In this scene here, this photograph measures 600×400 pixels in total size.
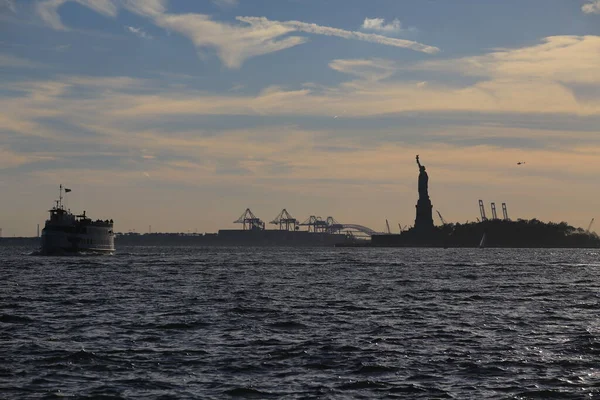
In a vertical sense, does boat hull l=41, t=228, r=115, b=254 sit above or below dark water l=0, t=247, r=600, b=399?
above

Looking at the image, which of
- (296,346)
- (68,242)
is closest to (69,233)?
(68,242)

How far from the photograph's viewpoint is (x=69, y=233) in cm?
15125

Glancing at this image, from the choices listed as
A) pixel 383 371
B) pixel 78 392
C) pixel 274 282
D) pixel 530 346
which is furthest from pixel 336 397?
pixel 274 282

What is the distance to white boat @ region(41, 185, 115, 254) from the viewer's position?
150 meters

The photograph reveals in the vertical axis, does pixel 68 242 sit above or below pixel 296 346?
above

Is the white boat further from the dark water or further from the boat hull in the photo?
the dark water

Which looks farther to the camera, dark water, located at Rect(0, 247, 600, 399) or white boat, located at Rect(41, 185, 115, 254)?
white boat, located at Rect(41, 185, 115, 254)

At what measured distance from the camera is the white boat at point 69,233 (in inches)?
5891

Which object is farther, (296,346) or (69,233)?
(69,233)

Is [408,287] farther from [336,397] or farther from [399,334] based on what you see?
[336,397]

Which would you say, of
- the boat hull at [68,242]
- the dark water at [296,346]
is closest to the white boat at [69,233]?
the boat hull at [68,242]

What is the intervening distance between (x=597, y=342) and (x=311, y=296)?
96.5 ft

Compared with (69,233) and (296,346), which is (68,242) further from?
(296,346)

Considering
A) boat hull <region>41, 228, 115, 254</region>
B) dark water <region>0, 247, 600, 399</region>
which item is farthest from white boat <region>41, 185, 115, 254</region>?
dark water <region>0, 247, 600, 399</region>
